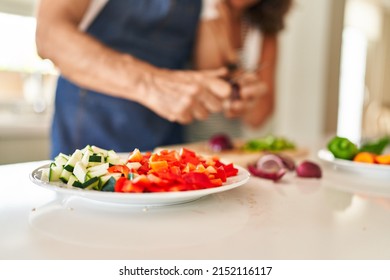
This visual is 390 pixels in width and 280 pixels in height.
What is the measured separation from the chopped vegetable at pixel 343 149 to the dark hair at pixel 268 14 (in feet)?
3.02

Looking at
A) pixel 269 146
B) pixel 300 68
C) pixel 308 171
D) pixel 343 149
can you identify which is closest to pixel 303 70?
pixel 300 68

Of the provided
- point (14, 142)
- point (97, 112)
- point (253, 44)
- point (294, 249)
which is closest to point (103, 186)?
point (294, 249)

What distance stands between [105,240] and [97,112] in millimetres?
874

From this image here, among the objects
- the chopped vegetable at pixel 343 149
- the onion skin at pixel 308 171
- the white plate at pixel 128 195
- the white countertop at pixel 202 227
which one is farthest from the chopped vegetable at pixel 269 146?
the white plate at pixel 128 195

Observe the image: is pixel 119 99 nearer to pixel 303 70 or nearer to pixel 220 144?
pixel 220 144

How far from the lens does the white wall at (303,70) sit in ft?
7.70

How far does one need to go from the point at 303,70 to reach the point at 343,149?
1670 millimetres

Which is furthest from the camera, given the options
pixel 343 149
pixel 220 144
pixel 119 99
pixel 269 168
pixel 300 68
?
pixel 300 68

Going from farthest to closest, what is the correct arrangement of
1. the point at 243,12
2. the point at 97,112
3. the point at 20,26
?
the point at 20,26, the point at 243,12, the point at 97,112

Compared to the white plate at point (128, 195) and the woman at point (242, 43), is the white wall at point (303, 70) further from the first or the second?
the white plate at point (128, 195)

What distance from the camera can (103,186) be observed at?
43cm

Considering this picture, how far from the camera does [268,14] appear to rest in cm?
160
